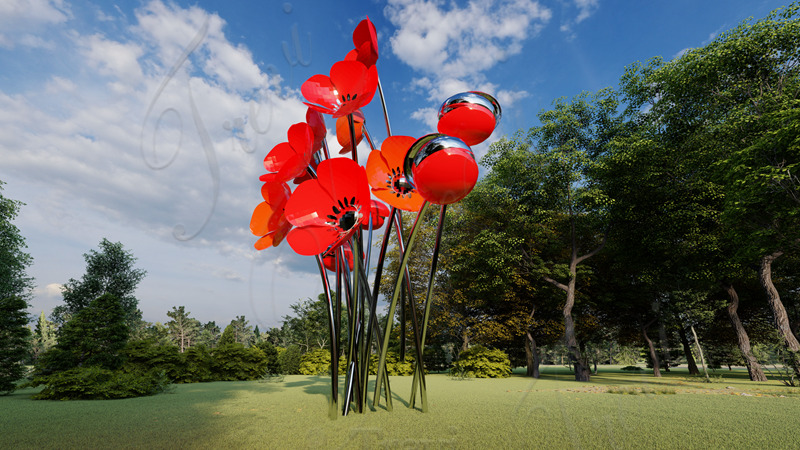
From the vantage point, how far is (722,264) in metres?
11.0

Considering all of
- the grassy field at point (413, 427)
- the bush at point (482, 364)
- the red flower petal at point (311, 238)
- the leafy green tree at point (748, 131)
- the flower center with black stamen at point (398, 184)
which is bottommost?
the bush at point (482, 364)

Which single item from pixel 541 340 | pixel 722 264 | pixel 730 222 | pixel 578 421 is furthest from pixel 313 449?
pixel 541 340

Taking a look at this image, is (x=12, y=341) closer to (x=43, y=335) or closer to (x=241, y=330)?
(x=43, y=335)

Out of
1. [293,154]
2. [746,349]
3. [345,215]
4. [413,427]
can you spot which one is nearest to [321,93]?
[293,154]

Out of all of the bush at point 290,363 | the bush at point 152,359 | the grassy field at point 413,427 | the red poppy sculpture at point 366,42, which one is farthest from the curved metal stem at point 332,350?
the bush at point 290,363

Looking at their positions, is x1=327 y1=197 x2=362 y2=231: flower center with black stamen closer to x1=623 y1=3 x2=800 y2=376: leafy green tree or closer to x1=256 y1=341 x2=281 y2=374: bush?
x1=623 y1=3 x2=800 y2=376: leafy green tree

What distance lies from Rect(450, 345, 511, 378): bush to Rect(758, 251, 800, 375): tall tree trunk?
26.1 feet

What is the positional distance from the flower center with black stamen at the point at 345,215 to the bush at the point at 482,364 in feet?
35.6

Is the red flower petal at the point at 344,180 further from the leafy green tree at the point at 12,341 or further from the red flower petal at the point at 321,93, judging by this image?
the leafy green tree at the point at 12,341

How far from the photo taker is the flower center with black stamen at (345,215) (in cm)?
291

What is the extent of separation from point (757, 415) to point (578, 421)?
7.29ft

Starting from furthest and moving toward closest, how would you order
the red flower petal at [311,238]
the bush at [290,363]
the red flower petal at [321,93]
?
the bush at [290,363] → the red flower petal at [321,93] → the red flower petal at [311,238]

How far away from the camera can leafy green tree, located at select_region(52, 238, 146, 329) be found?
2292 cm

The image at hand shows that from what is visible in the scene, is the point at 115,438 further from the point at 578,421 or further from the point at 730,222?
the point at 730,222
